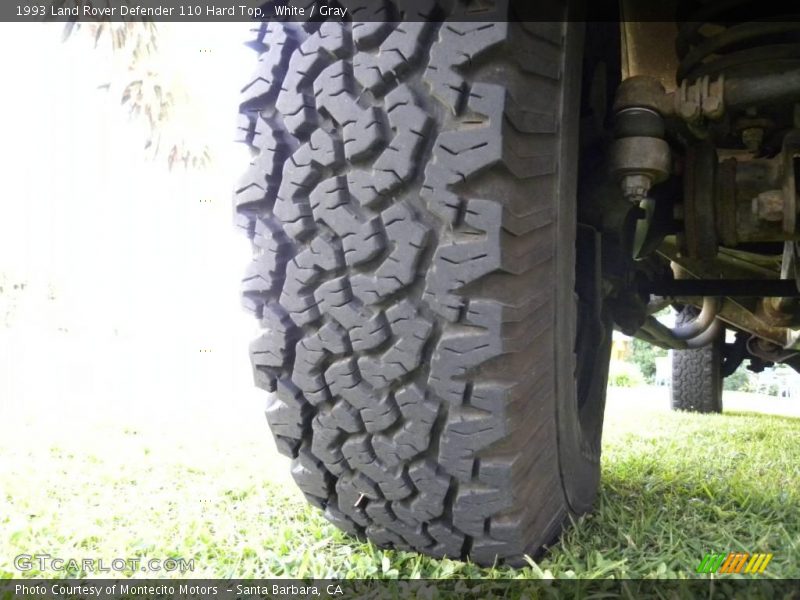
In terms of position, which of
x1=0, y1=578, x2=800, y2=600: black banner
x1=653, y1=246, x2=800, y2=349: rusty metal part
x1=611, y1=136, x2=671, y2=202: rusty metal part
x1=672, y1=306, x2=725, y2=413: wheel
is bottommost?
x1=672, y1=306, x2=725, y2=413: wheel

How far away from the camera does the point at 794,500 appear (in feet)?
4.00

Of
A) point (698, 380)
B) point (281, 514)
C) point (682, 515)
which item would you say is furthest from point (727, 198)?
point (698, 380)

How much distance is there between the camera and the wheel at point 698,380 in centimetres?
371

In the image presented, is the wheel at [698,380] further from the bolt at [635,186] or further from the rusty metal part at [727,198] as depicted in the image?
the bolt at [635,186]

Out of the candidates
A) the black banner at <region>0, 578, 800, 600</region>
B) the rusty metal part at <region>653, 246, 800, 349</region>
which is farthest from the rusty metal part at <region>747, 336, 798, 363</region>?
the black banner at <region>0, 578, 800, 600</region>

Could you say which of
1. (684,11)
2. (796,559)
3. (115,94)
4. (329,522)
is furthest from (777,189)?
(115,94)

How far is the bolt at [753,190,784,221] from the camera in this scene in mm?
978

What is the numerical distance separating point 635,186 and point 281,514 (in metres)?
0.83

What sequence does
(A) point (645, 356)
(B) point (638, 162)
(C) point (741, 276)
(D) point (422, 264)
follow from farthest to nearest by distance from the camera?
(A) point (645, 356)
(C) point (741, 276)
(B) point (638, 162)
(D) point (422, 264)

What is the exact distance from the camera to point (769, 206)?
981 mm

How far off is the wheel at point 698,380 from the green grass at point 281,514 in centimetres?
179

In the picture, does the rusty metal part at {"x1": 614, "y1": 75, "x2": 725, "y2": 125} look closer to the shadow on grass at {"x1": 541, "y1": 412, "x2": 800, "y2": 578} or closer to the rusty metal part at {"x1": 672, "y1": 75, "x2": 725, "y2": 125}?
the rusty metal part at {"x1": 672, "y1": 75, "x2": 725, "y2": 125}

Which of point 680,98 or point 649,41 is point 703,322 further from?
point 680,98

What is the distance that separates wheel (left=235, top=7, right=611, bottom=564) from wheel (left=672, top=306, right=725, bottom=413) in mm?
3120
